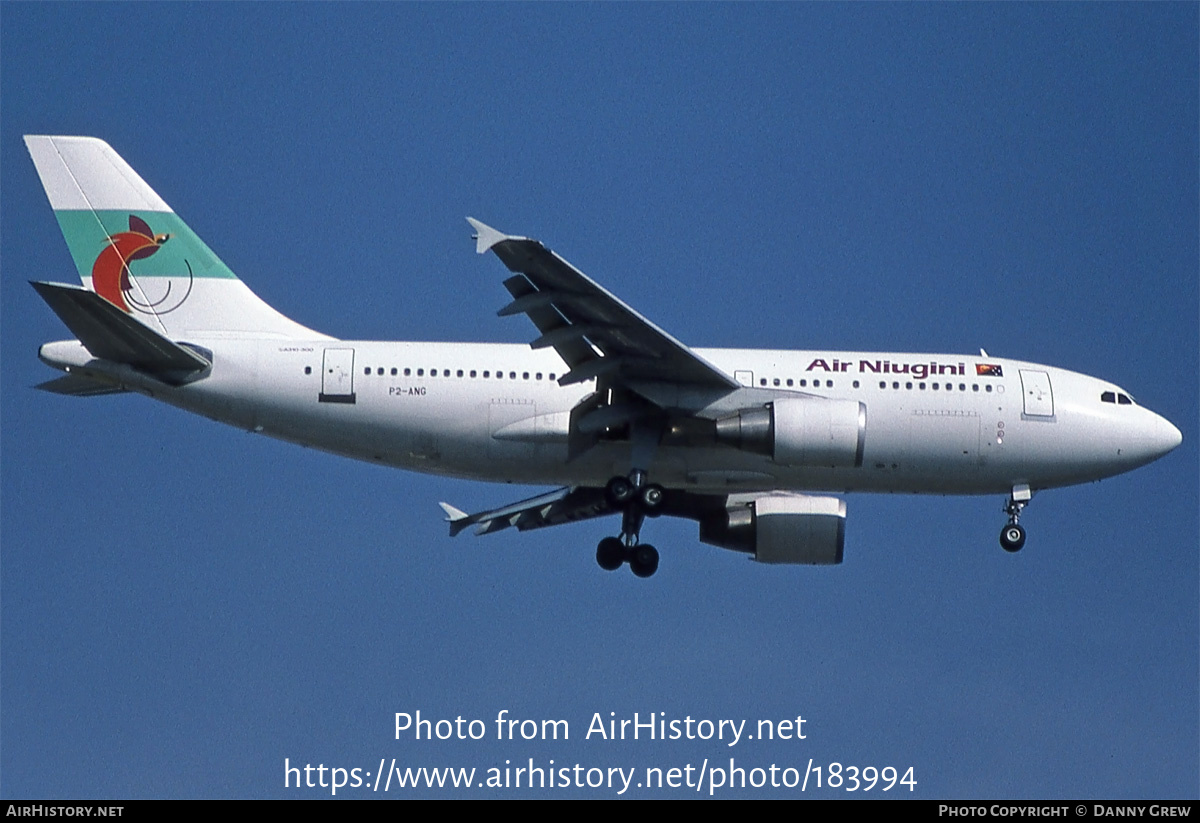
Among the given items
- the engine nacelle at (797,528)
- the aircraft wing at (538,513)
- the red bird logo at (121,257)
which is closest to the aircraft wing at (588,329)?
the engine nacelle at (797,528)

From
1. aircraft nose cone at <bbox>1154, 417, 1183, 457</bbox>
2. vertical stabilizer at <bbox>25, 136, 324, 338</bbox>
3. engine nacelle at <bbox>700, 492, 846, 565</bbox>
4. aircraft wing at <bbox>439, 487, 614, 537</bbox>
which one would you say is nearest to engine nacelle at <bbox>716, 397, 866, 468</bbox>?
engine nacelle at <bbox>700, 492, 846, 565</bbox>

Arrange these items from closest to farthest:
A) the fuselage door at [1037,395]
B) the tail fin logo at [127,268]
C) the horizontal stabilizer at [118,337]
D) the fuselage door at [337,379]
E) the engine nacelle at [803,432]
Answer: the horizontal stabilizer at [118,337], the engine nacelle at [803,432], the fuselage door at [337,379], the fuselage door at [1037,395], the tail fin logo at [127,268]

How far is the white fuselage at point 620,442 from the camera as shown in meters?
26.5

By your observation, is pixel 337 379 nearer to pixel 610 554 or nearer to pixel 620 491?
pixel 620 491

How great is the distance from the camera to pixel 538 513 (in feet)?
102

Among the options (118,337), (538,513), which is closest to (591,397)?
(538,513)

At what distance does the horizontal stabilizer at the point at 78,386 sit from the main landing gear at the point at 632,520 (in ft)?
26.5

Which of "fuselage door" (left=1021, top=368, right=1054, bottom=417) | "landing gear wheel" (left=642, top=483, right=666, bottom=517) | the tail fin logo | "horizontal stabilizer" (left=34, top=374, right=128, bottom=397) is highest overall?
the tail fin logo

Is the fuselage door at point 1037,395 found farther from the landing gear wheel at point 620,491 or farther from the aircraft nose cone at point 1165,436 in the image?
the landing gear wheel at point 620,491

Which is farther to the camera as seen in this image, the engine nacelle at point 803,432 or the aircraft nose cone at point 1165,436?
the aircraft nose cone at point 1165,436

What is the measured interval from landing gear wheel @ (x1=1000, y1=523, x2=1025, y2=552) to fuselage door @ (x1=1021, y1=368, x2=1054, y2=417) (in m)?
1.98

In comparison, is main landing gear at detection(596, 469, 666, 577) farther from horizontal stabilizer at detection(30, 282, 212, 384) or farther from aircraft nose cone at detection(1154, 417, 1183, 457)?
aircraft nose cone at detection(1154, 417, 1183, 457)

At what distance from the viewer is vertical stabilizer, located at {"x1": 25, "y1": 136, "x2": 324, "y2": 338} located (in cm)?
2825

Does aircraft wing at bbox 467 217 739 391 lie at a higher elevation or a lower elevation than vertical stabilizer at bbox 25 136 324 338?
lower
